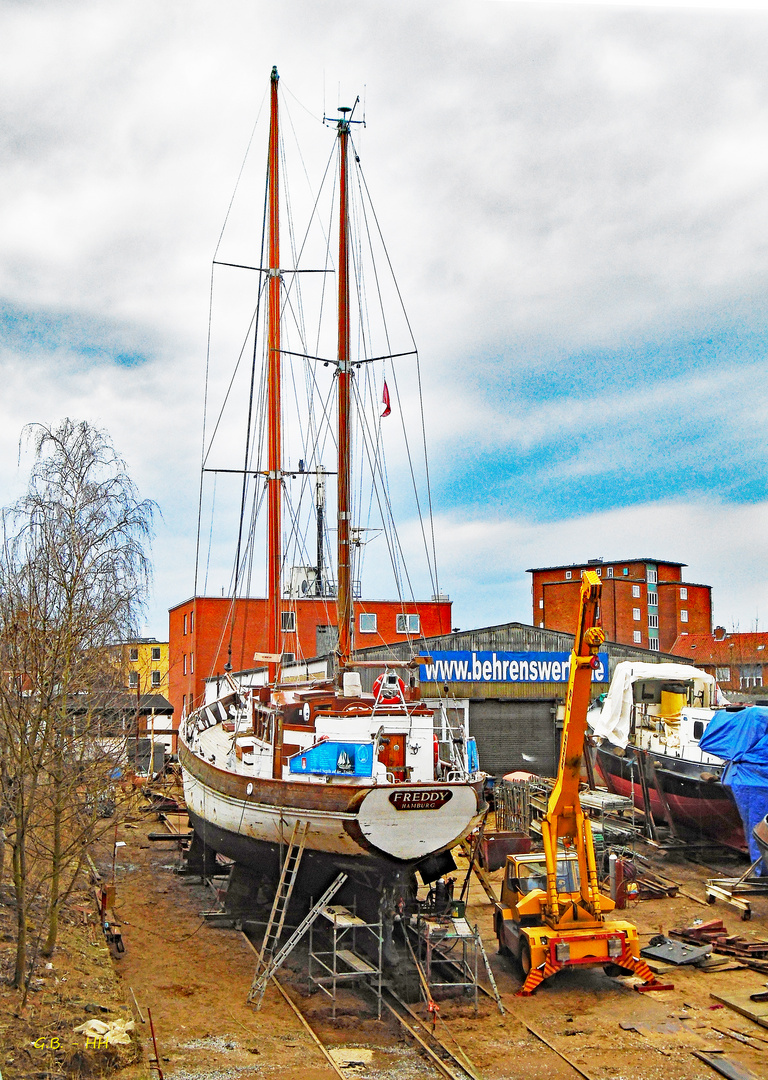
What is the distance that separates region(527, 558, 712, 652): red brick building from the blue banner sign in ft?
129

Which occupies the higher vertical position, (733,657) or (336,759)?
(733,657)

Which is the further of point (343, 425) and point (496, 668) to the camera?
point (496, 668)

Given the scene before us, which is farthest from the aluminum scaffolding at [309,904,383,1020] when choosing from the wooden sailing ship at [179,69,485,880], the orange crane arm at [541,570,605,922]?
the orange crane arm at [541,570,605,922]

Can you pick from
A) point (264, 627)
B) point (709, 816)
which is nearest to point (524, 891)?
point (709, 816)

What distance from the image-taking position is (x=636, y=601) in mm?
77438

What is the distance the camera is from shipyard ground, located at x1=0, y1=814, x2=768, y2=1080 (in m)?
11.0

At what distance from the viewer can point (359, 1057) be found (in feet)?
39.0

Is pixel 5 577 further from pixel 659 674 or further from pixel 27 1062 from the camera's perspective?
pixel 659 674

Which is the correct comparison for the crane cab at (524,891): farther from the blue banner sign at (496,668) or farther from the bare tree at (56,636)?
the blue banner sign at (496,668)

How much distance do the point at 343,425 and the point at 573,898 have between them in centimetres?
1299

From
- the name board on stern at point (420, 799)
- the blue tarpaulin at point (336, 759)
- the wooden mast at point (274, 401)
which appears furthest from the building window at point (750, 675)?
the name board on stern at point (420, 799)

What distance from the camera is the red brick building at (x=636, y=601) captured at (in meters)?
76.1

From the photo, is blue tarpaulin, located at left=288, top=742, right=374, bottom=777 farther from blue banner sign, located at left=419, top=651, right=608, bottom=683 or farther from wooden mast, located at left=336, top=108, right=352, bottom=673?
blue banner sign, located at left=419, top=651, right=608, bottom=683

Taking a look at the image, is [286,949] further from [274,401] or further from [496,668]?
[496,668]
